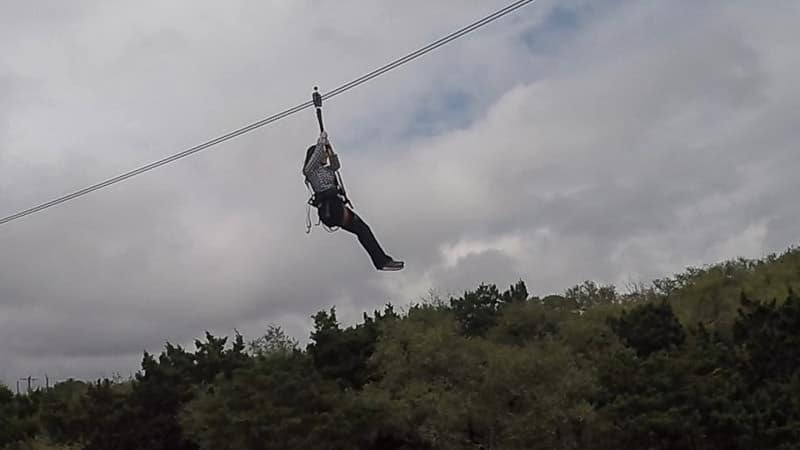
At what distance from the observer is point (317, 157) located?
9.29 metres

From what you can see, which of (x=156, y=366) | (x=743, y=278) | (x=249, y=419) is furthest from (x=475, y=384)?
(x=743, y=278)

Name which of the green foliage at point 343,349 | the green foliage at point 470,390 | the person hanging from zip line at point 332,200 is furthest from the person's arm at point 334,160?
the green foliage at point 343,349

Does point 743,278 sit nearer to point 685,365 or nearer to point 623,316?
point 623,316

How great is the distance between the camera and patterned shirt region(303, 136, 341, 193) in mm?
9219

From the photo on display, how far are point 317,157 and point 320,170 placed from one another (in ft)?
0.44

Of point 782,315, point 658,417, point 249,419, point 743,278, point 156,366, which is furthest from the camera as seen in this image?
point 743,278

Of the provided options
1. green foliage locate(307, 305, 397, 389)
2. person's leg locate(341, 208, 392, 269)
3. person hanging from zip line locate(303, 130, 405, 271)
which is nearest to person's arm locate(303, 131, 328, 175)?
person hanging from zip line locate(303, 130, 405, 271)

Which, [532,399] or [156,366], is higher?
[156,366]

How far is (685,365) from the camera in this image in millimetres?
35344

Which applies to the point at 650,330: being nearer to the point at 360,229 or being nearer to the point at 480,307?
the point at 480,307

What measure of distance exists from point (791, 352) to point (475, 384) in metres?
11.7

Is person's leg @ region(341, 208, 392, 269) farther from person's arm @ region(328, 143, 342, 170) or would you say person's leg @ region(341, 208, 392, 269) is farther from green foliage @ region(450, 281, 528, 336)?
green foliage @ region(450, 281, 528, 336)

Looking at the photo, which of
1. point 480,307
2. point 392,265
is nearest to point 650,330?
point 480,307

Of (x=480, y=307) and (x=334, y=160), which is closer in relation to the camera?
(x=334, y=160)
